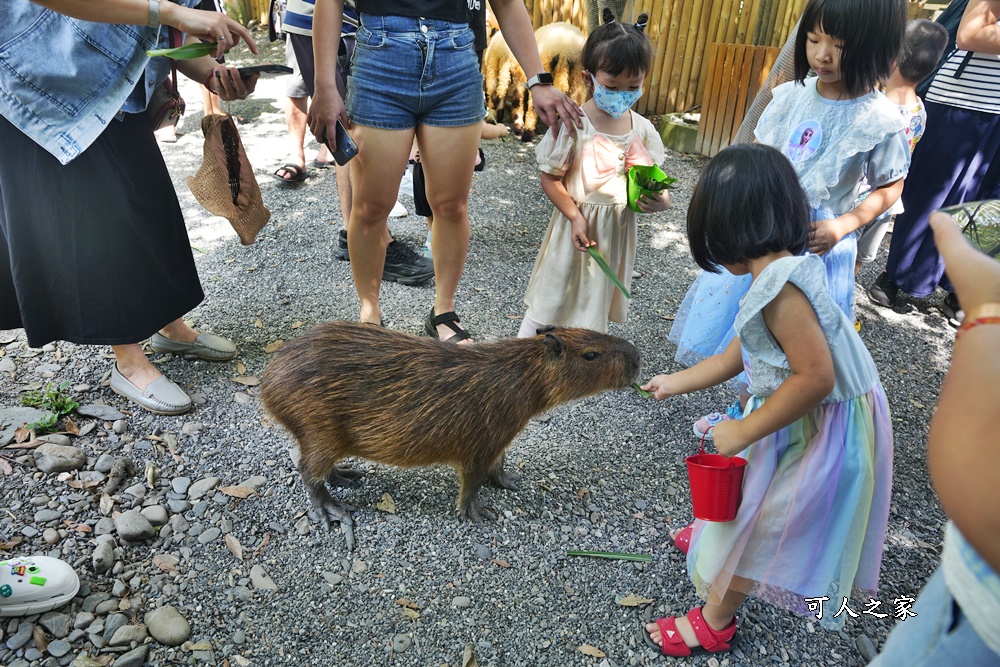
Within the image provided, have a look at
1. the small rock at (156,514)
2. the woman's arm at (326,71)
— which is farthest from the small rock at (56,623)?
the woman's arm at (326,71)

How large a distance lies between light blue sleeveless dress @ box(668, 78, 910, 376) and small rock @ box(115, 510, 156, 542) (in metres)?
2.38

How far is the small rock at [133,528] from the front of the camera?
2441 mm

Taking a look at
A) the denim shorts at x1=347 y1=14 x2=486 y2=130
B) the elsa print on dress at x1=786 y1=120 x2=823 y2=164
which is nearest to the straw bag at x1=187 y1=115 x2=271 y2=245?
the denim shorts at x1=347 y1=14 x2=486 y2=130

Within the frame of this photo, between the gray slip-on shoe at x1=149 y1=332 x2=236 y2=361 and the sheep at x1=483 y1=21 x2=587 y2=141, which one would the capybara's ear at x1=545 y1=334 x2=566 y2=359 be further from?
the sheep at x1=483 y1=21 x2=587 y2=141

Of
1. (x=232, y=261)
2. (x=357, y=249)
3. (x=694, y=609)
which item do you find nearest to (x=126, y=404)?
(x=357, y=249)

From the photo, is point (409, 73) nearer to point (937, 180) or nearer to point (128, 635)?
point (128, 635)

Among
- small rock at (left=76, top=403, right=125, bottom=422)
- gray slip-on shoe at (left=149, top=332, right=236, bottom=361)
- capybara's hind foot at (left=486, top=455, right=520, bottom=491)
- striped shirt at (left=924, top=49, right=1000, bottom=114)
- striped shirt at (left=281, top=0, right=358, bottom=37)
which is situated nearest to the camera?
capybara's hind foot at (left=486, top=455, right=520, bottom=491)

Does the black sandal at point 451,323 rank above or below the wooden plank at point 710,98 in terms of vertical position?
below

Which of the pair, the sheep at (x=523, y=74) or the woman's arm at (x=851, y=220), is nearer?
the woman's arm at (x=851, y=220)

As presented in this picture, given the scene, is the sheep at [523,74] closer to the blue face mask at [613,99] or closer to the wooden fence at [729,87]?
the wooden fence at [729,87]

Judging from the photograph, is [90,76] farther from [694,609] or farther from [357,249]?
[694,609]

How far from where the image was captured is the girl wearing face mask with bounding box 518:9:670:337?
116 inches

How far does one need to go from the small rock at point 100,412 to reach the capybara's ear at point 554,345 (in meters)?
2.07

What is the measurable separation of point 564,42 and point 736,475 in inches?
238
